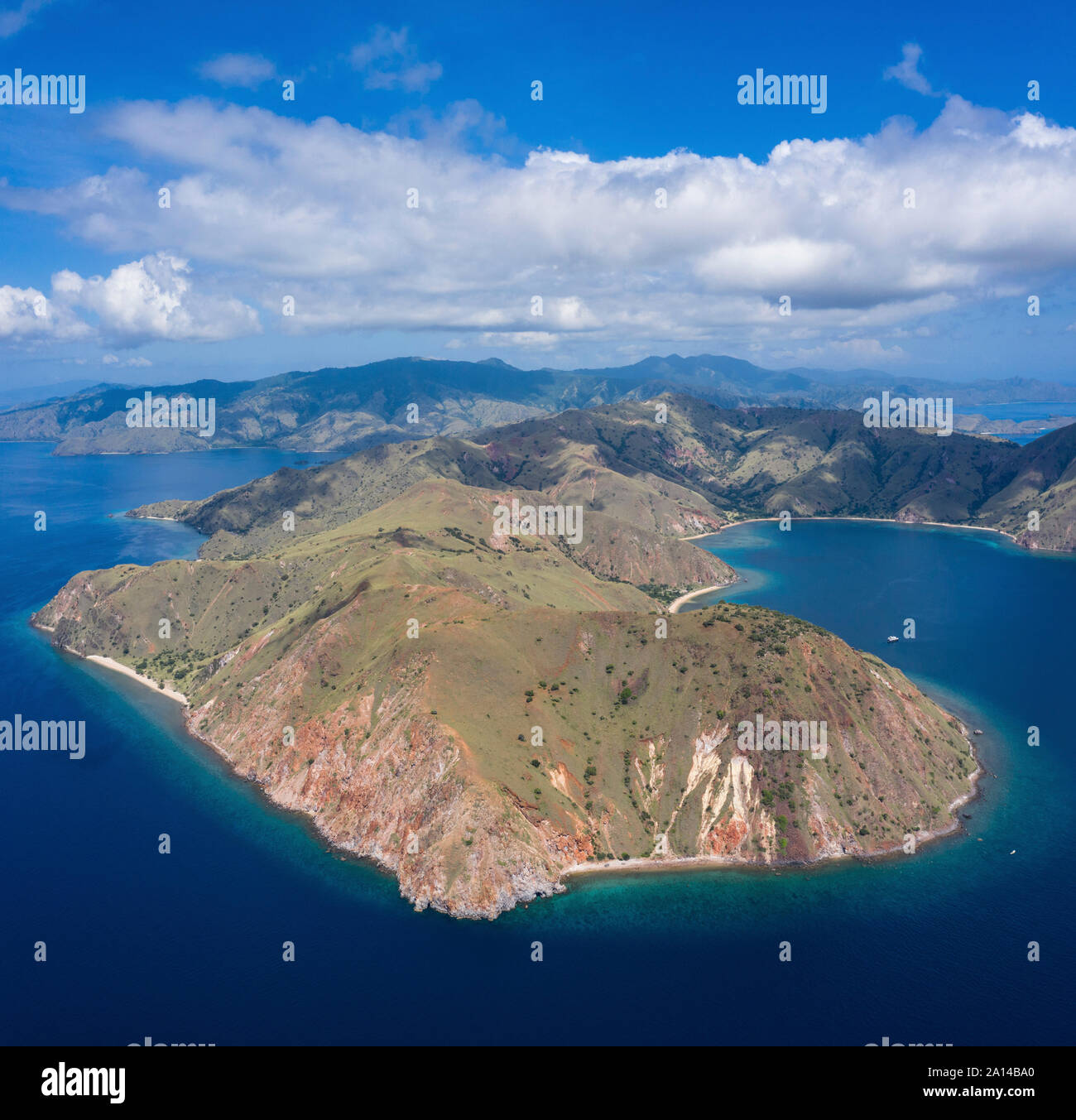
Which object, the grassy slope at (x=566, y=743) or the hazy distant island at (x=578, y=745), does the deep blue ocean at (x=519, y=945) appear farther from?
the grassy slope at (x=566, y=743)

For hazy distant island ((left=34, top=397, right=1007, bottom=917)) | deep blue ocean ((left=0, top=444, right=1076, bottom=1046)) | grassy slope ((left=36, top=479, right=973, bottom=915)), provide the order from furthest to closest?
grassy slope ((left=36, top=479, right=973, bottom=915)) < hazy distant island ((left=34, top=397, right=1007, bottom=917)) < deep blue ocean ((left=0, top=444, right=1076, bottom=1046))

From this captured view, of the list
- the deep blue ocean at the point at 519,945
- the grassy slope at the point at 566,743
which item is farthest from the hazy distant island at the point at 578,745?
the deep blue ocean at the point at 519,945

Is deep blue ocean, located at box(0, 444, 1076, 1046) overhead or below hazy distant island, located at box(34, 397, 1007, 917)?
below

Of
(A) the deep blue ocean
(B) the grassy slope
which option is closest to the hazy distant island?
(B) the grassy slope

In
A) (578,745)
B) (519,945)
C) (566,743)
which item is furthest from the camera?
(578,745)

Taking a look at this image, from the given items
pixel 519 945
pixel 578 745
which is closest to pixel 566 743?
pixel 578 745

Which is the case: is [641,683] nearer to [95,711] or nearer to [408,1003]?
[408,1003]

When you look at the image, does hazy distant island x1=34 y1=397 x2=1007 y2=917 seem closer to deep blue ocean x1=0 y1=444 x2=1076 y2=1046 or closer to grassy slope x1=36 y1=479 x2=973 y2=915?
grassy slope x1=36 y1=479 x2=973 y2=915

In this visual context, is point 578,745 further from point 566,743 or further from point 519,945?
point 519,945

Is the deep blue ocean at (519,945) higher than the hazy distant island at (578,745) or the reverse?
the reverse
